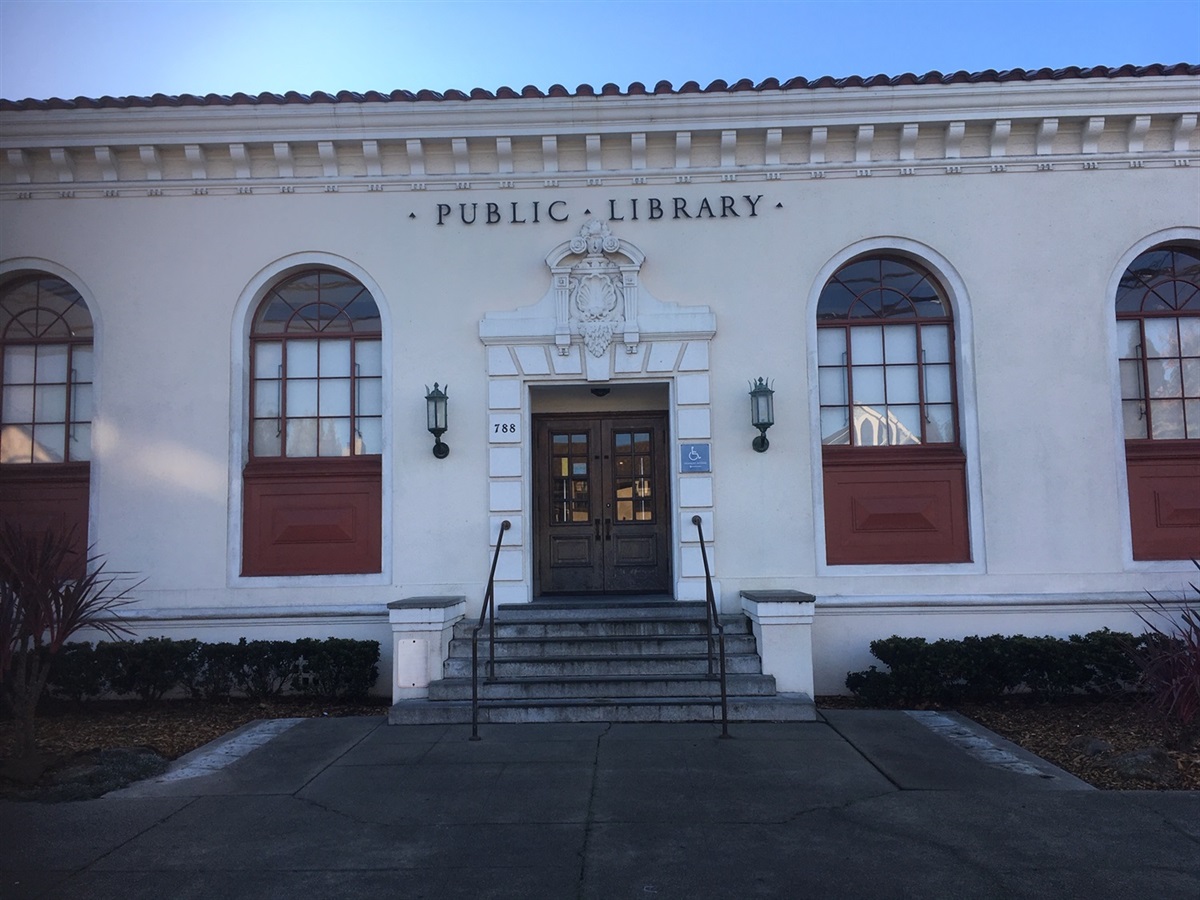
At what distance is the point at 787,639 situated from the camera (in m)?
8.78

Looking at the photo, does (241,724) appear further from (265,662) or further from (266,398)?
(266,398)

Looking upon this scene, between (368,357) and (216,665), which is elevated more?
(368,357)

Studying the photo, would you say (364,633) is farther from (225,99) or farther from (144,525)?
(225,99)

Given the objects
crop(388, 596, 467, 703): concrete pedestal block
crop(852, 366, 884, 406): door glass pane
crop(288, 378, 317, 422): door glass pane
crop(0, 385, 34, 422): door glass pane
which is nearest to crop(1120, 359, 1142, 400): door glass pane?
crop(852, 366, 884, 406): door glass pane

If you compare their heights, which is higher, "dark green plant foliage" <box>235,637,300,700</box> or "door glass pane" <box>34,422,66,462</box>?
"door glass pane" <box>34,422,66,462</box>

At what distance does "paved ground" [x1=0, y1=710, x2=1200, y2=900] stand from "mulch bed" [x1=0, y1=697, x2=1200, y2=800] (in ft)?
1.07

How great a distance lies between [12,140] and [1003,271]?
1145 cm

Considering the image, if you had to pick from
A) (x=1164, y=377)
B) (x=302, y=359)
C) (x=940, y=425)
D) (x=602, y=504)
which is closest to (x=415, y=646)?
(x=602, y=504)

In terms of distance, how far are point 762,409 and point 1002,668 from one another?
3511 millimetres

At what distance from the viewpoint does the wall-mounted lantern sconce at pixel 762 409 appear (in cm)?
976

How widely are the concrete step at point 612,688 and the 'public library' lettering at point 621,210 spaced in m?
5.17

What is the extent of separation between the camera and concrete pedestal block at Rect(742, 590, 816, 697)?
8.75 m

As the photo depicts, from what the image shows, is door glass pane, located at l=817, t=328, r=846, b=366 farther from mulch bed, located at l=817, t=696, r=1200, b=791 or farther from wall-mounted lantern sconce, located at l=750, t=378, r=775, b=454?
mulch bed, located at l=817, t=696, r=1200, b=791

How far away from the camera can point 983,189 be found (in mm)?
10336
